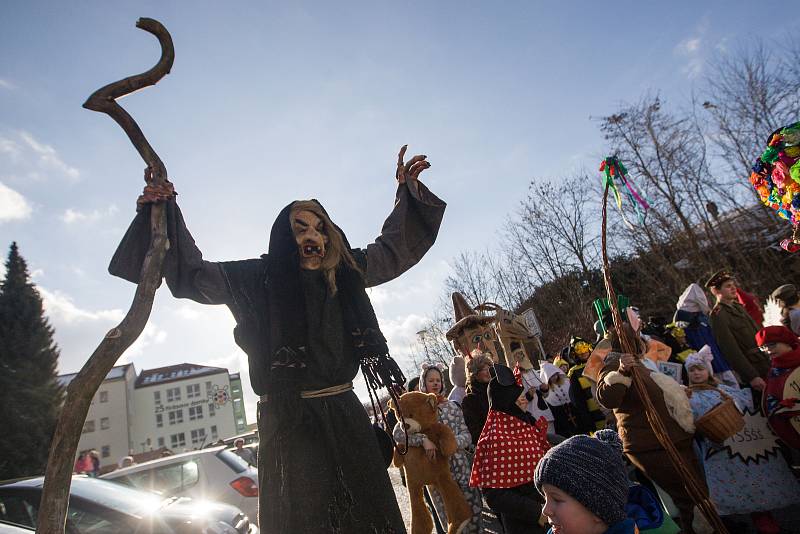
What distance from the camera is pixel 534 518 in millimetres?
3309

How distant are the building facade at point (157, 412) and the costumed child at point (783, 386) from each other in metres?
48.0

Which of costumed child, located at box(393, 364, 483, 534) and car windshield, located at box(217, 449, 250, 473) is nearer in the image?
costumed child, located at box(393, 364, 483, 534)

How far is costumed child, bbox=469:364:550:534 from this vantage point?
3.39 m

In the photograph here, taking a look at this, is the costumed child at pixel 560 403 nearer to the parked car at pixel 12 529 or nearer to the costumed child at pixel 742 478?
the costumed child at pixel 742 478

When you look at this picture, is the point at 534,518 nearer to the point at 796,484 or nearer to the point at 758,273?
the point at 796,484

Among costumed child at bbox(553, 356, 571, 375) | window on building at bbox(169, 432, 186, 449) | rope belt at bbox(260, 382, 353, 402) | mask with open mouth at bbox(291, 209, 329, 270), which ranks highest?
window on building at bbox(169, 432, 186, 449)

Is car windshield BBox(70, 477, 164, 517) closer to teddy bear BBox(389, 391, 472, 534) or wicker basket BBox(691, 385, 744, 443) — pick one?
teddy bear BBox(389, 391, 472, 534)

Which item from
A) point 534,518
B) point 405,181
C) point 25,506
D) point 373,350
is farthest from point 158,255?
point 25,506

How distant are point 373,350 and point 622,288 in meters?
16.6

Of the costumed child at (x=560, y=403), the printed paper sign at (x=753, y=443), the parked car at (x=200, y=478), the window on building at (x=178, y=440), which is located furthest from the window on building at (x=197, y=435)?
the printed paper sign at (x=753, y=443)

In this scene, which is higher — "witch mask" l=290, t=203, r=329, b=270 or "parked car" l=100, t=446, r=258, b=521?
"witch mask" l=290, t=203, r=329, b=270

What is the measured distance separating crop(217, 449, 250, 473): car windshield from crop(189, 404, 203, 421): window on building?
5412cm

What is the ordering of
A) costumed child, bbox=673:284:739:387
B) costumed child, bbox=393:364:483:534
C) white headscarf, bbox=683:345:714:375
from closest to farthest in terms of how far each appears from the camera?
costumed child, bbox=393:364:483:534, white headscarf, bbox=683:345:714:375, costumed child, bbox=673:284:739:387

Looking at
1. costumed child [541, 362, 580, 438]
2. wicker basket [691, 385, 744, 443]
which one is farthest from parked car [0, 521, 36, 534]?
costumed child [541, 362, 580, 438]
